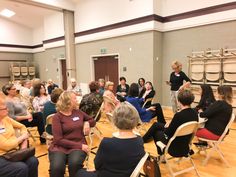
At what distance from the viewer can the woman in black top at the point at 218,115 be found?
2.74 metres

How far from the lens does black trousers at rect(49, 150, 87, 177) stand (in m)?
1.94

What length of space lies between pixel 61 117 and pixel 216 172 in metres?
2.15

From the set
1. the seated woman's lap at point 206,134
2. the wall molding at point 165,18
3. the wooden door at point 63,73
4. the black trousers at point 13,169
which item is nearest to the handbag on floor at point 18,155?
the black trousers at point 13,169

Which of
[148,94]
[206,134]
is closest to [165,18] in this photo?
[148,94]

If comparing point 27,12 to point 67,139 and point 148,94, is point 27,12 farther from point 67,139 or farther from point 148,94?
point 67,139

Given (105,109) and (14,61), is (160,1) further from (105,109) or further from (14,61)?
(14,61)

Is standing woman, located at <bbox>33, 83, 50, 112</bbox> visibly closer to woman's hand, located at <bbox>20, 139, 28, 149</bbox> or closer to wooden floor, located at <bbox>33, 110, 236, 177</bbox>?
wooden floor, located at <bbox>33, 110, 236, 177</bbox>

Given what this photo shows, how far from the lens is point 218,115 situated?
9.08 feet

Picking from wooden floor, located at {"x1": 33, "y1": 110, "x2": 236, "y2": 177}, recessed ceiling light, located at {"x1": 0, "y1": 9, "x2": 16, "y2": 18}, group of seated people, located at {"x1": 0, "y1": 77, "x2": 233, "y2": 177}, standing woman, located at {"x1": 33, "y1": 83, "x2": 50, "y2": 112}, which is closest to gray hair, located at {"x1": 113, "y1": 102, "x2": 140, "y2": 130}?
group of seated people, located at {"x1": 0, "y1": 77, "x2": 233, "y2": 177}

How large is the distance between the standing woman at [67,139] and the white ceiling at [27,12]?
24.6 ft

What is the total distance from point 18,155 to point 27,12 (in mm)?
10230

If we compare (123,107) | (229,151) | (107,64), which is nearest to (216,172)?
(229,151)

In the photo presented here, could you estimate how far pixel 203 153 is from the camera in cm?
330

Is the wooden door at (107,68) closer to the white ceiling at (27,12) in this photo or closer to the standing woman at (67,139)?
the white ceiling at (27,12)
